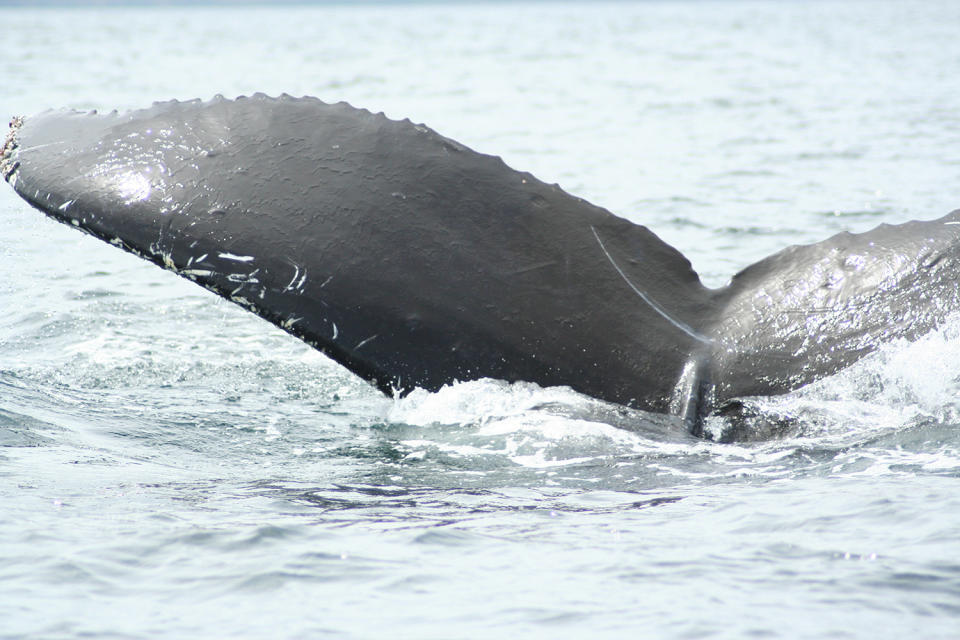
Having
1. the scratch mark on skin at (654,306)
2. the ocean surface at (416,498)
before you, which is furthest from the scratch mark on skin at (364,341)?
the scratch mark on skin at (654,306)

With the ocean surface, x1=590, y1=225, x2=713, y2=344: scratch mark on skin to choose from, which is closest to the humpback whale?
x1=590, y1=225, x2=713, y2=344: scratch mark on skin

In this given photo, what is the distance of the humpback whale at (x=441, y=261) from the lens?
423 cm

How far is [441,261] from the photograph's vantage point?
423 cm

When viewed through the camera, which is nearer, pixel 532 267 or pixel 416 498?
pixel 532 267

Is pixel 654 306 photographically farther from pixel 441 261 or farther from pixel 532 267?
pixel 441 261

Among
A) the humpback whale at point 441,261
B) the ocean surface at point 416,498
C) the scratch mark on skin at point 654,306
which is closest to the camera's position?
the ocean surface at point 416,498

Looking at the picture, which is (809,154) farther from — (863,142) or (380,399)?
(380,399)

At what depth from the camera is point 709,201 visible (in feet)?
41.8

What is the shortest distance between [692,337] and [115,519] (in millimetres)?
2007

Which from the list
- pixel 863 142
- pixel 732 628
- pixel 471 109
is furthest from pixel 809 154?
pixel 732 628

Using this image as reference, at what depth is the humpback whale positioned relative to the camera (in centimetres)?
423

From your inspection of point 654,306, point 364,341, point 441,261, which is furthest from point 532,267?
point 364,341

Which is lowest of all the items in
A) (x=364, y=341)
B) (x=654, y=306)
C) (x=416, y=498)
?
(x=416, y=498)

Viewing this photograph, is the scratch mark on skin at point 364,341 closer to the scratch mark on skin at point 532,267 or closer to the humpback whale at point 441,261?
the humpback whale at point 441,261
